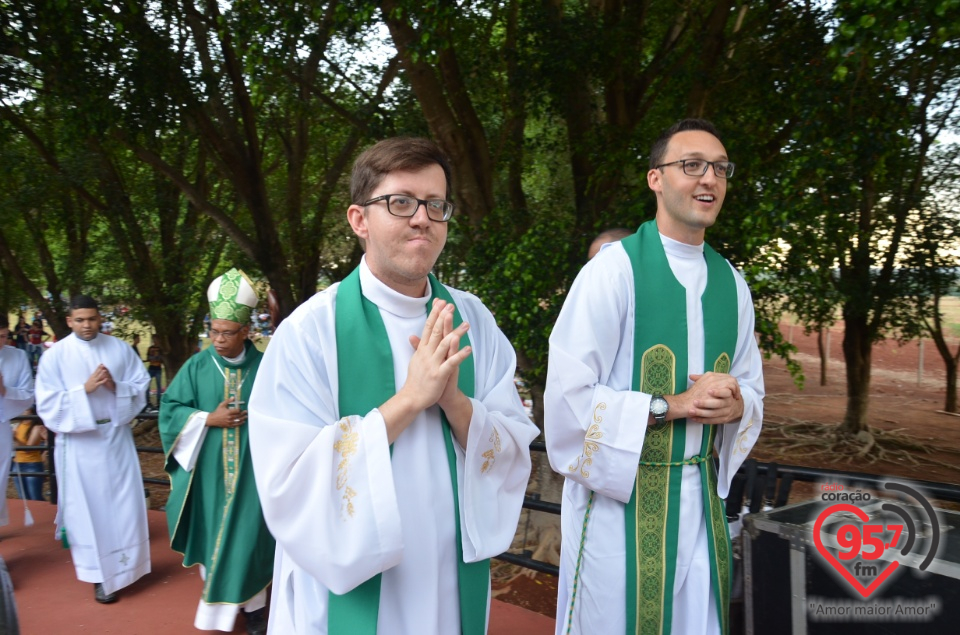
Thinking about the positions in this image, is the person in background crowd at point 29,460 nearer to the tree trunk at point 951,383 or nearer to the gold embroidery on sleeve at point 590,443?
the gold embroidery on sleeve at point 590,443

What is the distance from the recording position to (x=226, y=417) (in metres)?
4.20

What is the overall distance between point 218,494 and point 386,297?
2.62 m

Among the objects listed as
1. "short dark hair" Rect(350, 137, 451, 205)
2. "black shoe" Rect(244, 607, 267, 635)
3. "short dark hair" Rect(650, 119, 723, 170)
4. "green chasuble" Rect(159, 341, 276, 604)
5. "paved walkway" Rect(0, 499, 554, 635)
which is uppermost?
"short dark hair" Rect(650, 119, 723, 170)

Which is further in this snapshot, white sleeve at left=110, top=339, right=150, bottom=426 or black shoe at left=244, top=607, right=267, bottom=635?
white sleeve at left=110, top=339, right=150, bottom=426

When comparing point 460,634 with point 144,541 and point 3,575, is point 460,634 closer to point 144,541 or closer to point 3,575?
point 3,575

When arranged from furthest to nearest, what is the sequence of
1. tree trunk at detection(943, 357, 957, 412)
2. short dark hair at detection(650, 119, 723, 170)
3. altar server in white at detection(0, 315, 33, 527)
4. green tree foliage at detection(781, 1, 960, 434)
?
1. tree trunk at detection(943, 357, 957, 412)
2. altar server in white at detection(0, 315, 33, 527)
3. green tree foliage at detection(781, 1, 960, 434)
4. short dark hair at detection(650, 119, 723, 170)

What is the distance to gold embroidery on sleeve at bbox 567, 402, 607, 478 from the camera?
250 centimetres

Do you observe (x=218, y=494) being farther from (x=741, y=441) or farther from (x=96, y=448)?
(x=741, y=441)

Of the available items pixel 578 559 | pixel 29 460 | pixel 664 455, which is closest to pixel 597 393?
pixel 664 455

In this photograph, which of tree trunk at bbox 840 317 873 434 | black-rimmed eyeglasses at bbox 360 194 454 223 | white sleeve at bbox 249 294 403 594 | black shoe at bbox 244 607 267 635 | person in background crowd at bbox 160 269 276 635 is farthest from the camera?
tree trunk at bbox 840 317 873 434

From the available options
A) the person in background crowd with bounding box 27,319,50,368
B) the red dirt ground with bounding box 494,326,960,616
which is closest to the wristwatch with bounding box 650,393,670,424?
the red dirt ground with bounding box 494,326,960,616

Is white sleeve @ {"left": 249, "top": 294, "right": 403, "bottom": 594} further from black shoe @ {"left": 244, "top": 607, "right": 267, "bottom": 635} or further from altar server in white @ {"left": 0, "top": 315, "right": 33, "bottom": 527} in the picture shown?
altar server in white @ {"left": 0, "top": 315, "right": 33, "bottom": 527}

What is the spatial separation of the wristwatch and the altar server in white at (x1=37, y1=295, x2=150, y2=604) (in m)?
3.86

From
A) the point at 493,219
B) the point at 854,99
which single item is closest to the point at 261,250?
the point at 493,219
